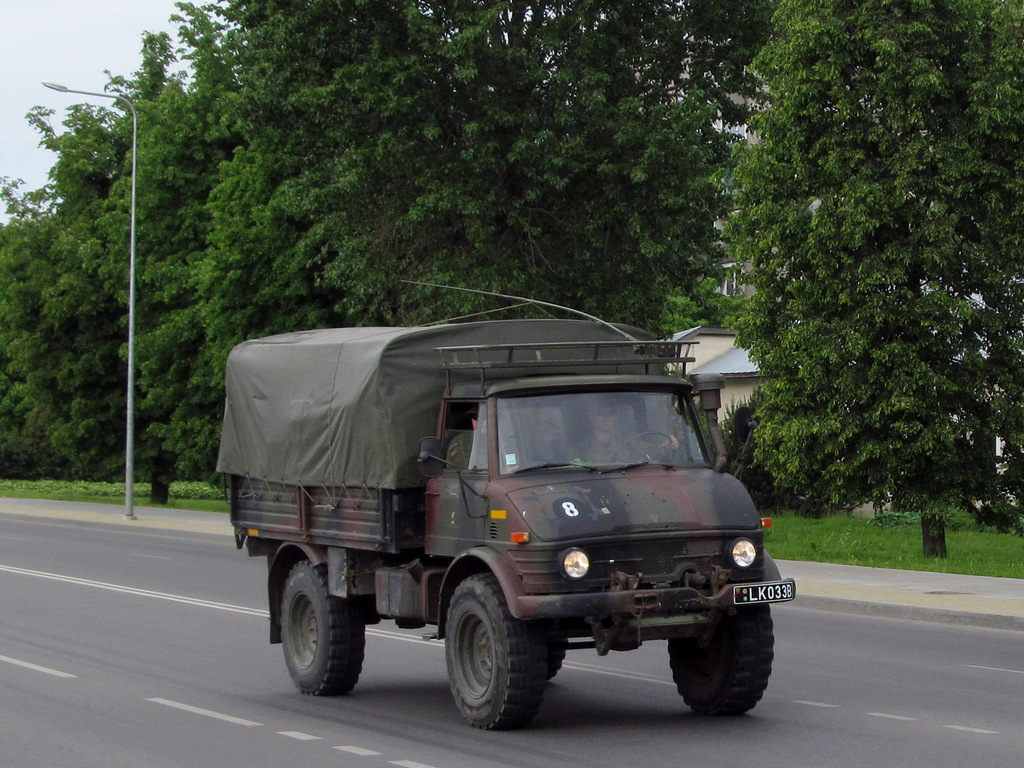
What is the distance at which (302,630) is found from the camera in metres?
11.5

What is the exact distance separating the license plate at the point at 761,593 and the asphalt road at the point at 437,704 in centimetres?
Result: 82

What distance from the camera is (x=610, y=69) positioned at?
29.3 m

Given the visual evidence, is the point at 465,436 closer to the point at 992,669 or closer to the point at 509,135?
the point at 992,669

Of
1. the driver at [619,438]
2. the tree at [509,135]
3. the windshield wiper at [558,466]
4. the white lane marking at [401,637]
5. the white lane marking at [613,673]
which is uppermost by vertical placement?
the tree at [509,135]

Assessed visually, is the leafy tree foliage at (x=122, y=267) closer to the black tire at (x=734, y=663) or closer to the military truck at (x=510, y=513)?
the military truck at (x=510, y=513)

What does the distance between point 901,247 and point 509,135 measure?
7879 millimetres

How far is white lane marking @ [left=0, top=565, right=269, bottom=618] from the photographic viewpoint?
17.3 meters

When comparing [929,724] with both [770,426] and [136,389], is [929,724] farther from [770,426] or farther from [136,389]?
[136,389]

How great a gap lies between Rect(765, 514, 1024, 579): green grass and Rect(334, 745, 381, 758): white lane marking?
46.4 feet

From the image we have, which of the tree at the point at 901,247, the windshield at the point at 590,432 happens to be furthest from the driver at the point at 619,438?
A: the tree at the point at 901,247

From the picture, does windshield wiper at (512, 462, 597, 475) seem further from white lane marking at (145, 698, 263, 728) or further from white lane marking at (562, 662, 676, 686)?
white lane marking at (562, 662, 676, 686)

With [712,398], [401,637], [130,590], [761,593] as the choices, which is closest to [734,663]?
[761,593]

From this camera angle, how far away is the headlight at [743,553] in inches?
367

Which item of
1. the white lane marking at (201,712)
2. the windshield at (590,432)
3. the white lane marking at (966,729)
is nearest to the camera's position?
the white lane marking at (966,729)
